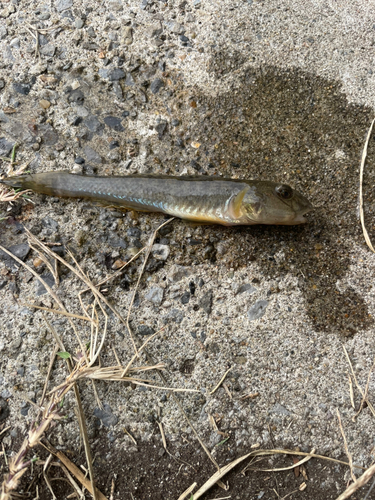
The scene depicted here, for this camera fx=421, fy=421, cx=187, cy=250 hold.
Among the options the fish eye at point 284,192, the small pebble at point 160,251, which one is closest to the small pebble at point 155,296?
the small pebble at point 160,251

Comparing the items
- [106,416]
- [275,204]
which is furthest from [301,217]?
[106,416]

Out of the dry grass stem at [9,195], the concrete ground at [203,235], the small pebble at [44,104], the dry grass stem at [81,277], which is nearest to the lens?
the concrete ground at [203,235]

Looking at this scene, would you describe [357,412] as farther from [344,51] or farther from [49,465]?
[344,51]

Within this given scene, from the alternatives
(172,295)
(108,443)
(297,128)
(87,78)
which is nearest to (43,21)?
(87,78)

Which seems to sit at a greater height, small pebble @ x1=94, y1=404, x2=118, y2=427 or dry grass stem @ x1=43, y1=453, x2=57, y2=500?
small pebble @ x1=94, y1=404, x2=118, y2=427

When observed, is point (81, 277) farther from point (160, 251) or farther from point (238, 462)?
point (238, 462)

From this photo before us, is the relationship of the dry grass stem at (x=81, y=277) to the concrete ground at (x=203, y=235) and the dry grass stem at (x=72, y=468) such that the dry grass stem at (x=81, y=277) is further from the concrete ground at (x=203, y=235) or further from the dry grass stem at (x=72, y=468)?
the dry grass stem at (x=72, y=468)

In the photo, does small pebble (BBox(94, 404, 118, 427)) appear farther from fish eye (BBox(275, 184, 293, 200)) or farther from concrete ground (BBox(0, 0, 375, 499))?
fish eye (BBox(275, 184, 293, 200))

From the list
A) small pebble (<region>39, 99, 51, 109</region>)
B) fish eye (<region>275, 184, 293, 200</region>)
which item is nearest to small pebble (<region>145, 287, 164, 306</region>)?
fish eye (<region>275, 184, 293, 200</region>)
